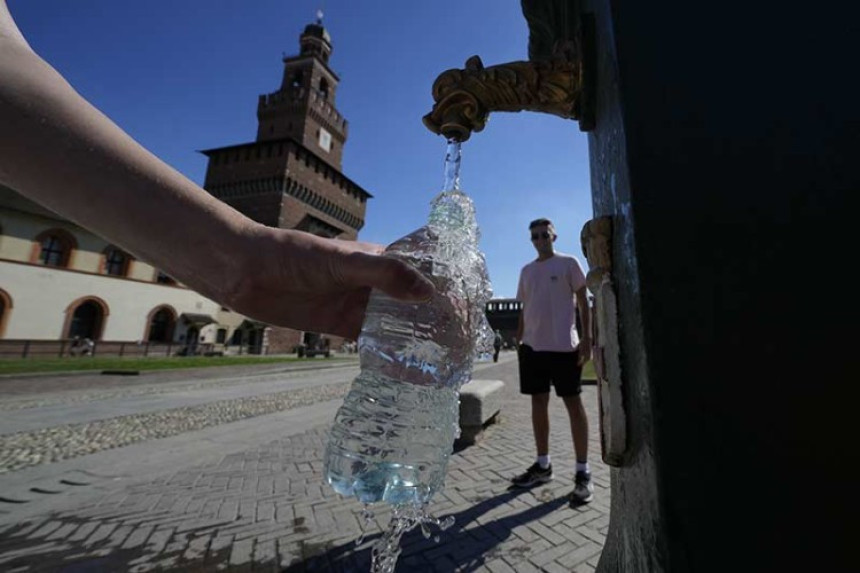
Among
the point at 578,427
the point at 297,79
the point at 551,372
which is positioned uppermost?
the point at 297,79

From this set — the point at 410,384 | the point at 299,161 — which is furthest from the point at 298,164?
the point at 410,384

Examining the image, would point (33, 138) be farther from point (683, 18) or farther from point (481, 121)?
point (683, 18)

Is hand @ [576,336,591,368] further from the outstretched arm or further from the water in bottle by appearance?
the outstretched arm

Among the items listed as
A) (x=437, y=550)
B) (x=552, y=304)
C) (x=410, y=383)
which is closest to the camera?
(x=410, y=383)

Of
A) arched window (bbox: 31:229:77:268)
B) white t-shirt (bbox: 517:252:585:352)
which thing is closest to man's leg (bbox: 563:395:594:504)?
white t-shirt (bbox: 517:252:585:352)

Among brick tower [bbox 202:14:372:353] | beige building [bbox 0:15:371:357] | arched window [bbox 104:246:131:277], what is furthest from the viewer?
brick tower [bbox 202:14:372:353]

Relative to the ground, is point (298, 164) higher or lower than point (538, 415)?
higher

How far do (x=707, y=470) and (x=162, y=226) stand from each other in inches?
45.0

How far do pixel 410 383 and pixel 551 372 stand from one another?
2.27 meters

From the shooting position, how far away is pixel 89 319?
2519 cm

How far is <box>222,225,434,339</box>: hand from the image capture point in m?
1.01

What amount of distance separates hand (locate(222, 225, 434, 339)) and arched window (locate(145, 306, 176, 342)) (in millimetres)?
Answer: 32628

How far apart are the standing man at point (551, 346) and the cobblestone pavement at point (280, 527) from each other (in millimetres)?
489

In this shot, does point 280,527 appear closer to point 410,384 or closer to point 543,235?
point 410,384
